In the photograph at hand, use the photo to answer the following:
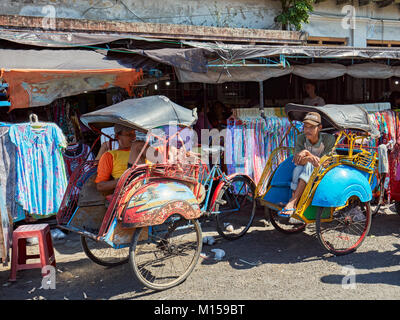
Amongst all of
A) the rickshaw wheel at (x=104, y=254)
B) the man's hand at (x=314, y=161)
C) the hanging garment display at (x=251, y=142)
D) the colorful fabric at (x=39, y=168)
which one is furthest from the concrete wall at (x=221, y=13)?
the man's hand at (x=314, y=161)

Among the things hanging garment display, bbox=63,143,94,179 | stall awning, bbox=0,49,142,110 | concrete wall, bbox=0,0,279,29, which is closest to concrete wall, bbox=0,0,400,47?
concrete wall, bbox=0,0,279,29

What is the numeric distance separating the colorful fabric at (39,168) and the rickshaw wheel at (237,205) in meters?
2.48

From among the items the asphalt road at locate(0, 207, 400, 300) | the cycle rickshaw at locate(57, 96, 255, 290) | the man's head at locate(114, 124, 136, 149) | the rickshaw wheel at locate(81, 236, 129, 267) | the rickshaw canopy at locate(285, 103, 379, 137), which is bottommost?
the asphalt road at locate(0, 207, 400, 300)

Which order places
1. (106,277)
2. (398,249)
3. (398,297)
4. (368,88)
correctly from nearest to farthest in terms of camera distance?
(398,297) < (106,277) < (398,249) < (368,88)

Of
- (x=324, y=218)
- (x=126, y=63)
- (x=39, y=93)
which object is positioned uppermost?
(x=126, y=63)

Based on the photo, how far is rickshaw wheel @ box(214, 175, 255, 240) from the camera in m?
5.43

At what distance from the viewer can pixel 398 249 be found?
195 inches

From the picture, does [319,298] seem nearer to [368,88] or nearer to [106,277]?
[106,277]

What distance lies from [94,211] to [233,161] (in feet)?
9.73

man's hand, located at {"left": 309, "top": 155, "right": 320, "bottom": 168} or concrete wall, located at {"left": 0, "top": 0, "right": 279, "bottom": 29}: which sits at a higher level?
concrete wall, located at {"left": 0, "top": 0, "right": 279, "bottom": 29}

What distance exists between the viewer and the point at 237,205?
5.65m

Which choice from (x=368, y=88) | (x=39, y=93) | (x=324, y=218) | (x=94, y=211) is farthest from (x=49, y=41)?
(x=368, y=88)

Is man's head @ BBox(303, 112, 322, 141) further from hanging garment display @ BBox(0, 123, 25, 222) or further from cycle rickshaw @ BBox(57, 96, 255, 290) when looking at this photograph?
hanging garment display @ BBox(0, 123, 25, 222)

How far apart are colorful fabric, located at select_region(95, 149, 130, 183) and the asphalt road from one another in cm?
123
